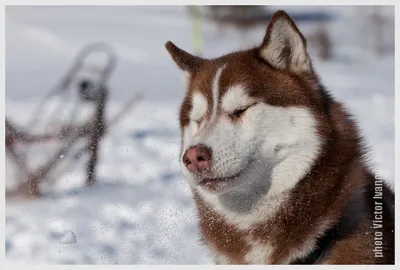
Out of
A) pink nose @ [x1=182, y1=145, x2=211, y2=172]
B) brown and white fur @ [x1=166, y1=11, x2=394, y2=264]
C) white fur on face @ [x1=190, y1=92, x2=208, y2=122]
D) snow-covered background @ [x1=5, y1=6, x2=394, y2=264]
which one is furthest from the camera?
snow-covered background @ [x1=5, y1=6, x2=394, y2=264]

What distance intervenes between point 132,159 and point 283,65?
1150 millimetres

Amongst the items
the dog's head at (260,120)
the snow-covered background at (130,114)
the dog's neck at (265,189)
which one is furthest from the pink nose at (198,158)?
the snow-covered background at (130,114)

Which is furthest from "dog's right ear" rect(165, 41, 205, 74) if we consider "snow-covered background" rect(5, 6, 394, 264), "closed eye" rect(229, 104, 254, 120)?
"closed eye" rect(229, 104, 254, 120)

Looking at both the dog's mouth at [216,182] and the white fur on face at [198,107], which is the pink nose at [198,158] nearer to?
the dog's mouth at [216,182]

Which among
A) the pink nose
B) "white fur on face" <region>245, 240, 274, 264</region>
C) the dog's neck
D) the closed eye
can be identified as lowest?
"white fur on face" <region>245, 240, 274, 264</region>

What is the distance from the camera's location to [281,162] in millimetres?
2896

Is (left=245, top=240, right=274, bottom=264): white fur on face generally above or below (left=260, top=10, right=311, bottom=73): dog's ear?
below

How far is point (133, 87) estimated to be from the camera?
3.60 m

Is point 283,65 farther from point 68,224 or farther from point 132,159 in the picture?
point 68,224

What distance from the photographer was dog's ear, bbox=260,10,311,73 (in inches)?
114

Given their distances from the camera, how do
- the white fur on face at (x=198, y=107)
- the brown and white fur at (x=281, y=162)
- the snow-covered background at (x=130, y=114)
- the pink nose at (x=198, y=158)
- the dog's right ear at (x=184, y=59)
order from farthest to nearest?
the snow-covered background at (x=130, y=114) → the dog's right ear at (x=184, y=59) → the white fur on face at (x=198, y=107) → the brown and white fur at (x=281, y=162) → the pink nose at (x=198, y=158)

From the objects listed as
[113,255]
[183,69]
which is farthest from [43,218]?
[183,69]

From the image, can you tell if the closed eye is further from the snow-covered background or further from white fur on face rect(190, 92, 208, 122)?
the snow-covered background

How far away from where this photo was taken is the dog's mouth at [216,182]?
279 cm
